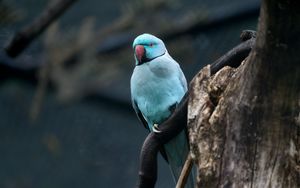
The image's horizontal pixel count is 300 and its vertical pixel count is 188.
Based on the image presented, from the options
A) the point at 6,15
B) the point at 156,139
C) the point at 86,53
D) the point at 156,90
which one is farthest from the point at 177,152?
the point at 86,53

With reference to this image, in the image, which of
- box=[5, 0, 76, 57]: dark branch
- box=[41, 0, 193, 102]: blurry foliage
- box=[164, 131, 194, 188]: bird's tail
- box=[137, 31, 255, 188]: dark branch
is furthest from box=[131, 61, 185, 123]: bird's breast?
box=[137, 31, 255, 188]: dark branch

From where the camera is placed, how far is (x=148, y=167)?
5.14ft

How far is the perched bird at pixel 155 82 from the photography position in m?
2.25

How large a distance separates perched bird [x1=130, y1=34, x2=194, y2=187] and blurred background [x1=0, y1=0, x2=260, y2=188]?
0.33 m

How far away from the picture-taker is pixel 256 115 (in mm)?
1388

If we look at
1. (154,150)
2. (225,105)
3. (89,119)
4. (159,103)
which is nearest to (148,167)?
(154,150)

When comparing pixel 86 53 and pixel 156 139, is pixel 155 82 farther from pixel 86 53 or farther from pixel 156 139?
pixel 156 139

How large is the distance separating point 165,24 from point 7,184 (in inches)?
42.6

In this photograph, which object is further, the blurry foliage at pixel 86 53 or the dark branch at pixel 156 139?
the blurry foliage at pixel 86 53

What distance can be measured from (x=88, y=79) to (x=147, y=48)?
2.03 ft

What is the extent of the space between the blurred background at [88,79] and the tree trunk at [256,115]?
1004mm

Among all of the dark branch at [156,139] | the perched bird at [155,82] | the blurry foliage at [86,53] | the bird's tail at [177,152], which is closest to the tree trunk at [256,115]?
the dark branch at [156,139]

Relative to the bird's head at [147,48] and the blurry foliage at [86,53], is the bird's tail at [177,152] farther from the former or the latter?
the blurry foliage at [86,53]

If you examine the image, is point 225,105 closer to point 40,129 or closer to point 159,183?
point 159,183
